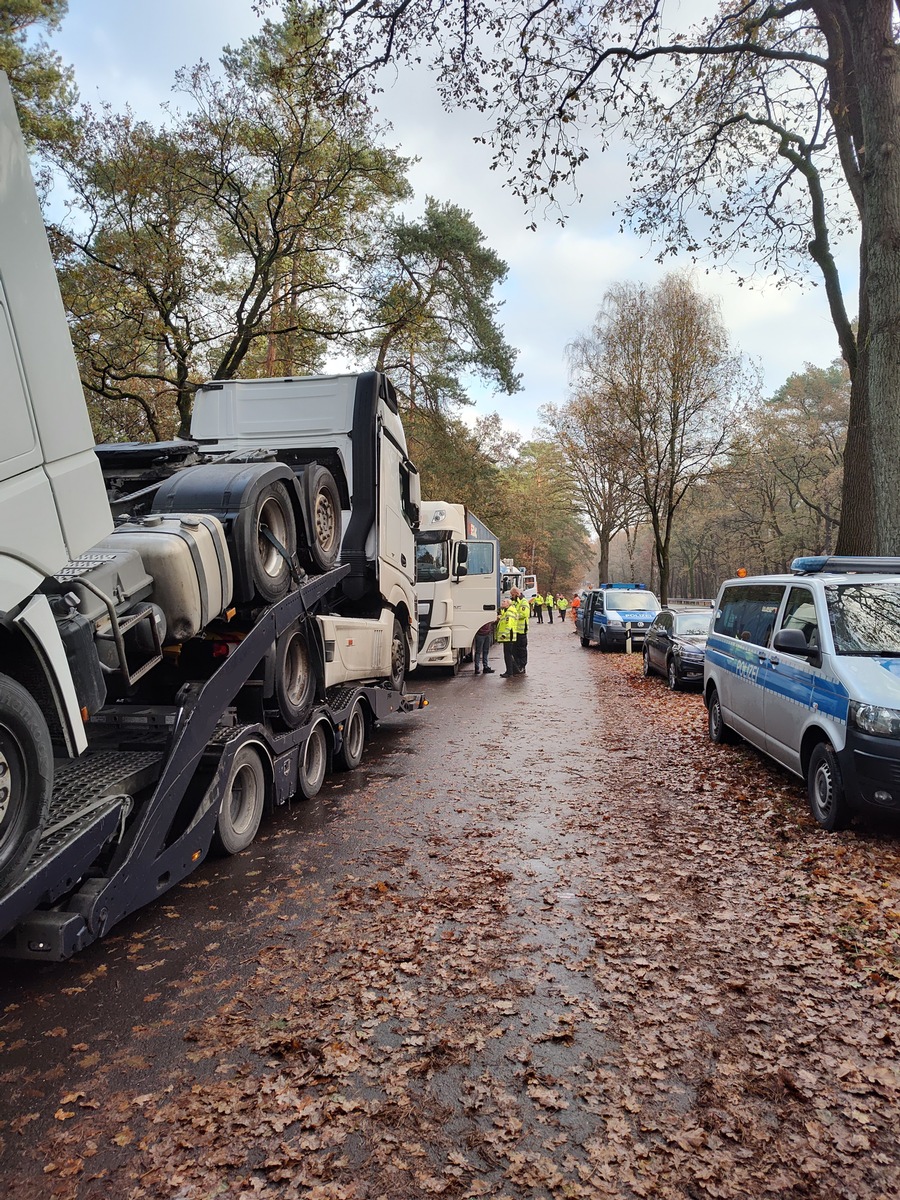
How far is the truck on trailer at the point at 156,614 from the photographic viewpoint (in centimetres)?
297

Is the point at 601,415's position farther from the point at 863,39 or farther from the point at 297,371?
the point at 863,39

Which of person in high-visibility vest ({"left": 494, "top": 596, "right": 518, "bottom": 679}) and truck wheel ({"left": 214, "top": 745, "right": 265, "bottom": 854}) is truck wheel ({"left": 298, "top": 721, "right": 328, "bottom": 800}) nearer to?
truck wheel ({"left": 214, "top": 745, "right": 265, "bottom": 854})

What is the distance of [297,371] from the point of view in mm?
21250

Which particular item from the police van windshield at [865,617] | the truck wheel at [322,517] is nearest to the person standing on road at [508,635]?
the truck wheel at [322,517]

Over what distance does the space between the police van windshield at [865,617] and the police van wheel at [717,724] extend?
2939 millimetres

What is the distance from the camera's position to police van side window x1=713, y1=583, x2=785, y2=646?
7.46 meters

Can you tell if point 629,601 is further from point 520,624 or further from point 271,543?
point 271,543

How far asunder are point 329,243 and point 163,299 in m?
4.57

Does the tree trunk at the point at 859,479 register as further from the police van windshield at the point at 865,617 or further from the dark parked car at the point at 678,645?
the police van windshield at the point at 865,617

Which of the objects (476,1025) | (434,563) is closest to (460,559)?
(434,563)

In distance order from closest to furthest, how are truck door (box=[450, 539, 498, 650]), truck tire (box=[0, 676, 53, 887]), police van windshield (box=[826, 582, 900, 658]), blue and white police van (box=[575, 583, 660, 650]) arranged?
truck tire (box=[0, 676, 53, 887]), police van windshield (box=[826, 582, 900, 658]), truck door (box=[450, 539, 498, 650]), blue and white police van (box=[575, 583, 660, 650])

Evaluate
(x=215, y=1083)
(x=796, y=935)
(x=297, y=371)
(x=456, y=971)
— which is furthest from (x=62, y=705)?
(x=297, y=371)

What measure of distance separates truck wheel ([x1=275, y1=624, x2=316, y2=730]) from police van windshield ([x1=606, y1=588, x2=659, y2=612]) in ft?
56.6

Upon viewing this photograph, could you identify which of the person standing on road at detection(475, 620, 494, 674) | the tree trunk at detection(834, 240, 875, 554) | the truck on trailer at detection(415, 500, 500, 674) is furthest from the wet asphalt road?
the person standing on road at detection(475, 620, 494, 674)
